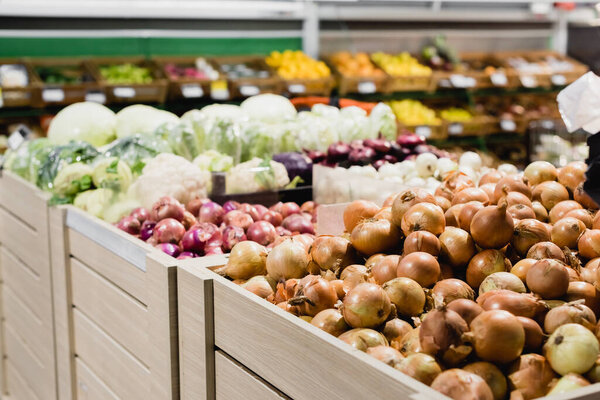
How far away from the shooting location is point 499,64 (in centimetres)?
676

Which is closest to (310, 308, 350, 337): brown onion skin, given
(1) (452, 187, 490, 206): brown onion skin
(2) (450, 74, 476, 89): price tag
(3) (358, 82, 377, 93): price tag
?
(1) (452, 187, 490, 206): brown onion skin

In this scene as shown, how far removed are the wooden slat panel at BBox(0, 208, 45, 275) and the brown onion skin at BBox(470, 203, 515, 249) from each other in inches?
76.0

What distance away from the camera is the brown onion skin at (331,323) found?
1.32m

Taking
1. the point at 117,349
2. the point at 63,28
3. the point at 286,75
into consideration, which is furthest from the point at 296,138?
the point at 63,28

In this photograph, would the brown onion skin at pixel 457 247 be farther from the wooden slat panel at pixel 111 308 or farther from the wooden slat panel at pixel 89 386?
the wooden slat panel at pixel 89 386

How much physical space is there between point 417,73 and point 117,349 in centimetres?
485

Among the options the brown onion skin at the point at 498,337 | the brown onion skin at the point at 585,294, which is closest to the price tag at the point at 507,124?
the brown onion skin at the point at 585,294

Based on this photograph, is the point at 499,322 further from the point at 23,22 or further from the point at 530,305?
the point at 23,22

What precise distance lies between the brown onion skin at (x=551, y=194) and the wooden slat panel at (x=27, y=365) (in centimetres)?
209

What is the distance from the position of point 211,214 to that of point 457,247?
106 cm

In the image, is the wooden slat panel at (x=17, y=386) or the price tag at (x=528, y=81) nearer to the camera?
the wooden slat panel at (x=17, y=386)

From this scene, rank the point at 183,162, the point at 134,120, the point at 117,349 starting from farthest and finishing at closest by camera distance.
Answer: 1. the point at 134,120
2. the point at 183,162
3. the point at 117,349

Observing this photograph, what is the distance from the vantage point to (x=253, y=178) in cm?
269

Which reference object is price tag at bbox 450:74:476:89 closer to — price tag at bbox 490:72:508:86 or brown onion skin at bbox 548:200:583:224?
price tag at bbox 490:72:508:86
